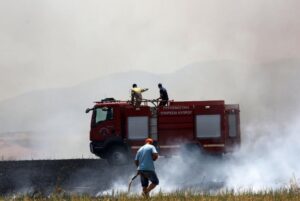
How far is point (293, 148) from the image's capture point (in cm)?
3123

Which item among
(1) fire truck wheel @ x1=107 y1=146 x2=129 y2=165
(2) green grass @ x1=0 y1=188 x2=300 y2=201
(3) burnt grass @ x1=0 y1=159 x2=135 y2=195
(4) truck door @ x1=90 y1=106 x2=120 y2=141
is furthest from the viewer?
(4) truck door @ x1=90 y1=106 x2=120 y2=141

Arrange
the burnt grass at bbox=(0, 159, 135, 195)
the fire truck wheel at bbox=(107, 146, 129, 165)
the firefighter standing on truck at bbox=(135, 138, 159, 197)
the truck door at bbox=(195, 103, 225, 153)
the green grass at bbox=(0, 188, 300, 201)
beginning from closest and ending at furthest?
the green grass at bbox=(0, 188, 300, 201)
the firefighter standing on truck at bbox=(135, 138, 159, 197)
the burnt grass at bbox=(0, 159, 135, 195)
the truck door at bbox=(195, 103, 225, 153)
the fire truck wheel at bbox=(107, 146, 129, 165)

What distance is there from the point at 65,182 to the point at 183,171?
529cm

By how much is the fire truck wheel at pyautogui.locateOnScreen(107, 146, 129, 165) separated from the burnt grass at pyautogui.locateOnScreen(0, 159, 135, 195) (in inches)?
11.0

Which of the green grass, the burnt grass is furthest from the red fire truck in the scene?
the green grass

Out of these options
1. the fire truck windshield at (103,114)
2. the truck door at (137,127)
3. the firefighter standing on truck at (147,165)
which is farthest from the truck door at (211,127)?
the firefighter standing on truck at (147,165)

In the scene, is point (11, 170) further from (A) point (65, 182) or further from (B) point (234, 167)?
(B) point (234, 167)

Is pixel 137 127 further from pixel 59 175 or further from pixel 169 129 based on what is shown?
pixel 59 175

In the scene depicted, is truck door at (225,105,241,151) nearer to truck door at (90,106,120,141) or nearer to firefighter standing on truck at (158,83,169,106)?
firefighter standing on truck at (158,83,169,106)

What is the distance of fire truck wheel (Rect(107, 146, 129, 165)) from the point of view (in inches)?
1276

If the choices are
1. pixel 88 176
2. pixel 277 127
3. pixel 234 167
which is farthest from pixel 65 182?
pixel 277 127

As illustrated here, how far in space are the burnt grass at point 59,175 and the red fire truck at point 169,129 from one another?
1.05m

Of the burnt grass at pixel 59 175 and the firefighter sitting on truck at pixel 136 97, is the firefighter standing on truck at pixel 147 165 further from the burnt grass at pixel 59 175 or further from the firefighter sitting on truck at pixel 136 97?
the firefighter sitting on truck at pixel 136 97

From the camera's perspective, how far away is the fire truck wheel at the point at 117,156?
32.4 metres
